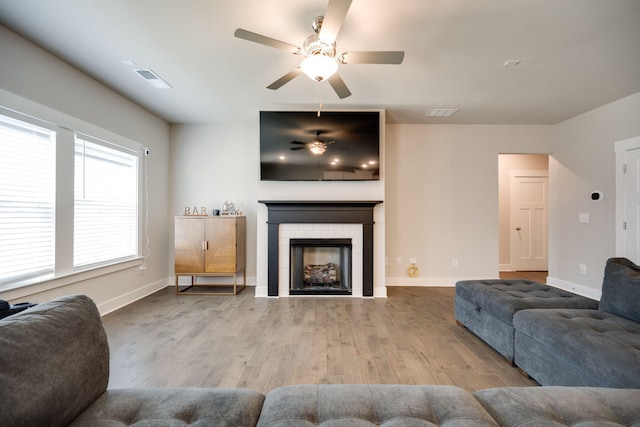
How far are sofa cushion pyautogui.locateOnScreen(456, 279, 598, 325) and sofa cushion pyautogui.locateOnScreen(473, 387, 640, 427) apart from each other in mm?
1053

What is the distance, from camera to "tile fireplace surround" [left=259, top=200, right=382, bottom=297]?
12.4ft

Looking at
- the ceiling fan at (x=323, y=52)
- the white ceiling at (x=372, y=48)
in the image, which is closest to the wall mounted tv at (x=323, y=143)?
the white ceiling at (x=372, y=48)

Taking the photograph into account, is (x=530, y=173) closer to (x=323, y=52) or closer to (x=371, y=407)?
(x=323, y=52)

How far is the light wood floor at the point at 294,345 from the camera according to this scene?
189 cm

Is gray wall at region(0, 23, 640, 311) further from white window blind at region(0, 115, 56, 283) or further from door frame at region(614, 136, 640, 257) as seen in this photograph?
white window blind at region(0, 115, 56, 283)

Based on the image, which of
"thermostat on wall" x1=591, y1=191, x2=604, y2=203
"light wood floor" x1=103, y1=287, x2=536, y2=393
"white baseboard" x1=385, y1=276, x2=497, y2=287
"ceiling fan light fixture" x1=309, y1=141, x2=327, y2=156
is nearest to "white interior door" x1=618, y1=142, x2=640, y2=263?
"thermostat on wall" x1=591, y1=191, x2=604, y2=203

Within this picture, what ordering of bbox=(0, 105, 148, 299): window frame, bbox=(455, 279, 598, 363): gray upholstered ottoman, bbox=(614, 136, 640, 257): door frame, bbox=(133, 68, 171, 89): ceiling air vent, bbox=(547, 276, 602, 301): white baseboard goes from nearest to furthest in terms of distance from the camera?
bbox=(455, 279, 598, 363): gray upholstered ottoman < bbox=(0, 105, 148, 299): window frame < bbox=(133, 68, 171, 89): ceiling air vent < bbox=(614, 136, 640, 257): door frame < bbox=(547, 276, 602, 301): white baseboard

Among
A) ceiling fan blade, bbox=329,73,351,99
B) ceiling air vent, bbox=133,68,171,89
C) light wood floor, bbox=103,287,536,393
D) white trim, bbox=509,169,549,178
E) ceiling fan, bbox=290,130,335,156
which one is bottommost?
light wood floor, bbox=103,287,536,393

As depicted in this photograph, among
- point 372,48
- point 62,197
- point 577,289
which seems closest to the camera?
point 372,48

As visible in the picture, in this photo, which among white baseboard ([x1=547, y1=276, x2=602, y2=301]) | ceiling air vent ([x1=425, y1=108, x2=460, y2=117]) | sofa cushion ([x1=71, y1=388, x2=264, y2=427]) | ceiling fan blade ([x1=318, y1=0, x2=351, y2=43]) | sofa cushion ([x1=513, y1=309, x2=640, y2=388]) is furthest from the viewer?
ceiling air vent ([x1=425, y1=108, x2=460, y2=117])

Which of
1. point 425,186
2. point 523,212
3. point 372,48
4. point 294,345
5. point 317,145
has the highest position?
point 372,48

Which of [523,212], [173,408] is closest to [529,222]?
[523,212]

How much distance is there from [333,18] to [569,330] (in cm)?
236

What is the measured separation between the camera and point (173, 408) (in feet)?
3.16
